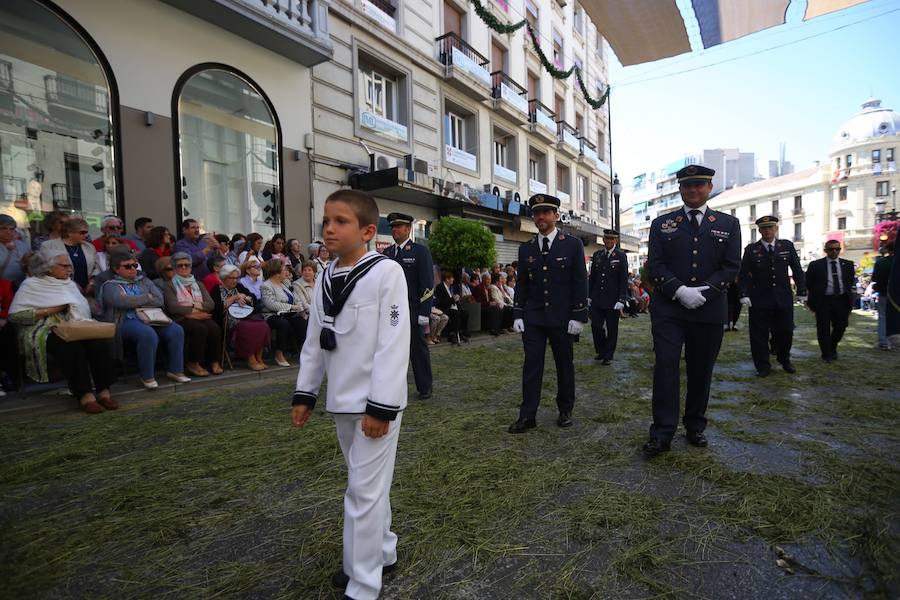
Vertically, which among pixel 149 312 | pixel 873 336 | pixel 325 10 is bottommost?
pixel 873 336

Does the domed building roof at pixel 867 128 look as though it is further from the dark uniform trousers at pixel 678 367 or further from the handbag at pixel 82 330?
the handbag at pixel 82 330

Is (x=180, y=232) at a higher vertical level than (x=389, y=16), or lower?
lower

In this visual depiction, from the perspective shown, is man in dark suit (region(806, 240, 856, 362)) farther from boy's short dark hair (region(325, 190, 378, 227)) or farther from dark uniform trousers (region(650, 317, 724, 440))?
boy's short dark hair (region(325, 190, 378, 227))

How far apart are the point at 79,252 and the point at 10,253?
2.28 feet

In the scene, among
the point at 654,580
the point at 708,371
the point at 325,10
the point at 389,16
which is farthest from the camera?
the point at 389,16

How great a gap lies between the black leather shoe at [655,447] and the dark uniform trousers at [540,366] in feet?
3.12

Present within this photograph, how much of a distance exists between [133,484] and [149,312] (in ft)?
11.6

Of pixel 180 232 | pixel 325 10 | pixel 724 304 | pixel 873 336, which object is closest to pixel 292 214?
pixel 180 232

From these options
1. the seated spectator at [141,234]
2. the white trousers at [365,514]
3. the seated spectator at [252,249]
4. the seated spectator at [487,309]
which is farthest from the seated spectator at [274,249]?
the white trousers at [365,514]

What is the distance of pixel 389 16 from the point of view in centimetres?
1472

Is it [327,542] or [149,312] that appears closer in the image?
[327,542]

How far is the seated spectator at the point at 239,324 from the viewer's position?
738 centimetres

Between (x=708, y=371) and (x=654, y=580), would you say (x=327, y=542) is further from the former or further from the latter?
(x=708, y=371)

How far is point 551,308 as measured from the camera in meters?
4.67
